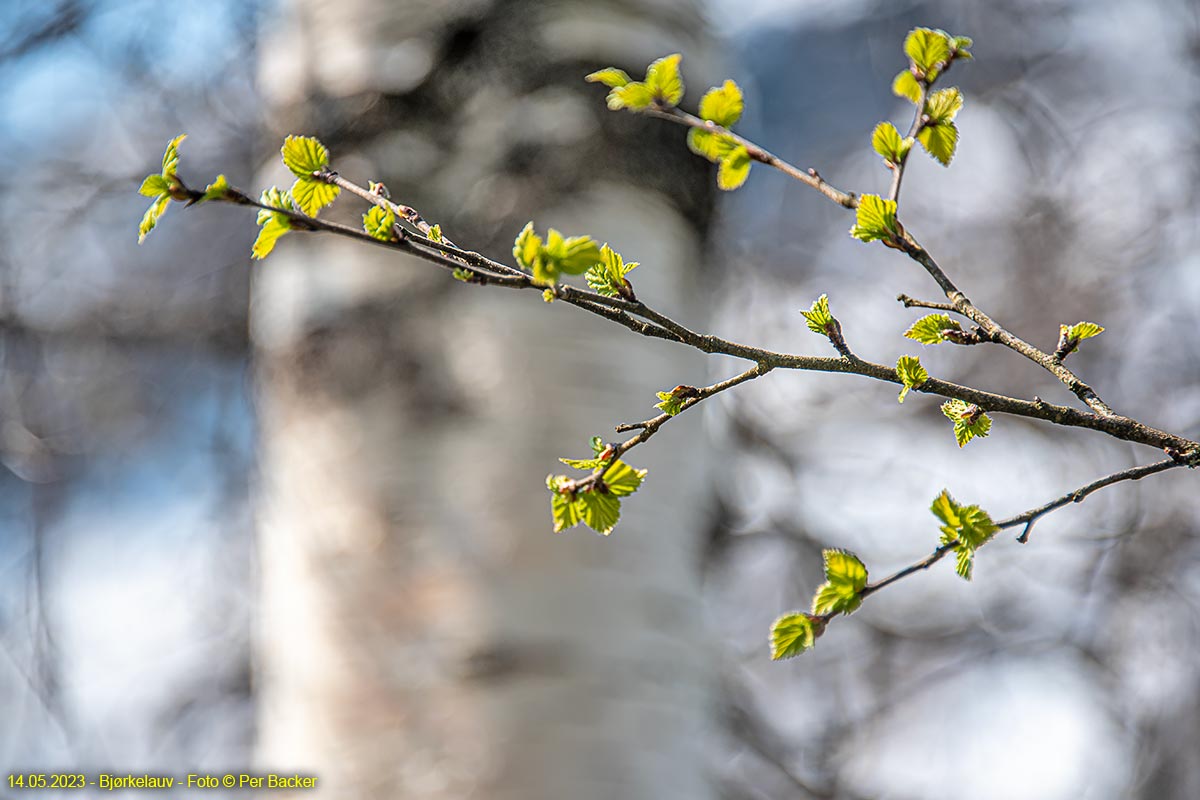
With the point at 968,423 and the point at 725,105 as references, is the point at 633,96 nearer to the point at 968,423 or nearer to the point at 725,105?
the point at 725,105

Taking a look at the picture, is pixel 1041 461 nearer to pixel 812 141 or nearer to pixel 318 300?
pixel 812 141

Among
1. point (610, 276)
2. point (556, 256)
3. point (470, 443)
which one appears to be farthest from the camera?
point (470, 443)

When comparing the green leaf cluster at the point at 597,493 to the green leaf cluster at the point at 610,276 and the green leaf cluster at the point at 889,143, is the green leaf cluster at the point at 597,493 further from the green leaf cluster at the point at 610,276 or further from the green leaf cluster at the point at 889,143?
the green leaf cluster at the point at 889,143

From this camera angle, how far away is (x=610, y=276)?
21.5 inches

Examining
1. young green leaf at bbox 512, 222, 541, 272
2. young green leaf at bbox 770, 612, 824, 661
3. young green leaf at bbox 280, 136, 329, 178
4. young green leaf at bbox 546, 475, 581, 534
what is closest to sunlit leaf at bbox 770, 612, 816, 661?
young green leaf at bbox 770, 612, 824, 661

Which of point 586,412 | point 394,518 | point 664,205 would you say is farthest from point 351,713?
point 664,205

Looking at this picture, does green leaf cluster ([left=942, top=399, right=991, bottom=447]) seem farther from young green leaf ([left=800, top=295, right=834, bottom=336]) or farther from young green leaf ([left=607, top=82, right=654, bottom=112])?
young green leaf ([left=607, top=82, right=654, bottom=112])

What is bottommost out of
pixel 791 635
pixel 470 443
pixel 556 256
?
pixel 791 635

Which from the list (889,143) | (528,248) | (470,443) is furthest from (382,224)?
(470,443)

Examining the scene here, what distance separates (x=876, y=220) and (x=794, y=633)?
205 millimetres

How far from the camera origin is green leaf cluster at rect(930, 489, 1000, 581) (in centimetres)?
50

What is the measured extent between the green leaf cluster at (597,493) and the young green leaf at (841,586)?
103 mm

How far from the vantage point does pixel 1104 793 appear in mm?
3104

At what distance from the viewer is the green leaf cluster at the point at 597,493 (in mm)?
519
